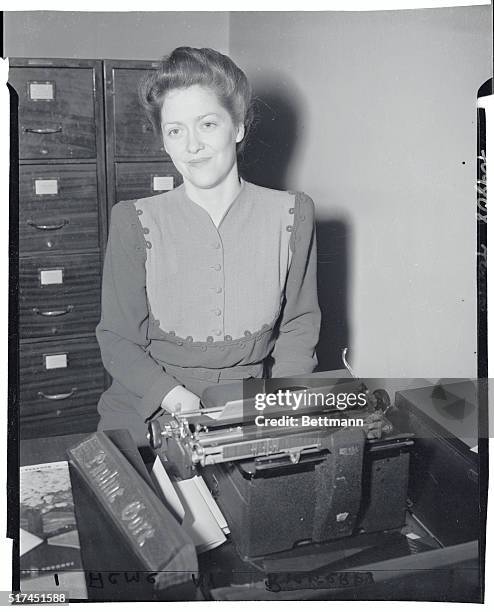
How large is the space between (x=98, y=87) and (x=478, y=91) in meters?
1.08

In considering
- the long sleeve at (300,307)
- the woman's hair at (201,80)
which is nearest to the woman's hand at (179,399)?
the long sleeve at (300,307)

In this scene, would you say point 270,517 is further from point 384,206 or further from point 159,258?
point 384,206

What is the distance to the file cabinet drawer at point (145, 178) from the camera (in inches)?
50.6

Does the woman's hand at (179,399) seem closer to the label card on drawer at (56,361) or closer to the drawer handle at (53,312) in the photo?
the drawer handle at (53,312)

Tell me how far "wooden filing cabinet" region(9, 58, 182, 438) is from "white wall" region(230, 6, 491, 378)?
28cm

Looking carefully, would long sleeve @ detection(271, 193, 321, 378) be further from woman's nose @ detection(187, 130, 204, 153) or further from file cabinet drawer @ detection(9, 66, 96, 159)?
file cabinet drawer @ detection(9, 66, 96, 159)

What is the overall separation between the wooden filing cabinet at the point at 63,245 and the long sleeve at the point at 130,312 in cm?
16

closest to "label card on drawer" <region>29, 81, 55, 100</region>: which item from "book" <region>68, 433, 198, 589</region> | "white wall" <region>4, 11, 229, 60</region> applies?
"white wall" <region>4, 11, 229, 60</region>

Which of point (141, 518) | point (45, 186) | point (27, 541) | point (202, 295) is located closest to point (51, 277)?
point (45, 186)

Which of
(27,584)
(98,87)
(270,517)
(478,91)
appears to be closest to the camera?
(270,517)

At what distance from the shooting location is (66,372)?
1.83 meters

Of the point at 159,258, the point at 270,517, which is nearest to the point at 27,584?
the point at 270,517

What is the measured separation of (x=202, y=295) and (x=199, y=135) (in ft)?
0.96

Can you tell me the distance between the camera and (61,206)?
1.90 metres
